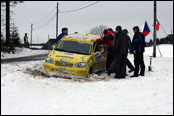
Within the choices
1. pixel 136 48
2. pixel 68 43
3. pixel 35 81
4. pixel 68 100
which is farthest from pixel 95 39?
pixel 68 100

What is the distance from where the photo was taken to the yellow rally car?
1019 centimetres

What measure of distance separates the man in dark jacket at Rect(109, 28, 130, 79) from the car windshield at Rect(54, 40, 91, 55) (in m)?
1.28

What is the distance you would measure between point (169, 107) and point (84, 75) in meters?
4.81

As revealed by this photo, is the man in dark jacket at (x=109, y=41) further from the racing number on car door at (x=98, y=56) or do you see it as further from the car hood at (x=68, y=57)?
the car hood at (x=68, y=57)

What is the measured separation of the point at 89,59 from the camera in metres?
10.6

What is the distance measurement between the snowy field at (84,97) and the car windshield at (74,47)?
2170 millimetres

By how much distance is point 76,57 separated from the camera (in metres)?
10.5

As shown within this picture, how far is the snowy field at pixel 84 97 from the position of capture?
561 cm

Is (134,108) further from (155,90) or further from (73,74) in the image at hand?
(73,74)

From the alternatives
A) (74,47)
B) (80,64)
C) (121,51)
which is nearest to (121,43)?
(121,51)

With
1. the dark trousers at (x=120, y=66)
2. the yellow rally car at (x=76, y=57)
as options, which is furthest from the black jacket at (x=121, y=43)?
the yellow rally car at (x=76, y=57)

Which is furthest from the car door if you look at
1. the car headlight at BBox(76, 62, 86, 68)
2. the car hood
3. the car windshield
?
the car headlight at BBox(76, 62, 86, 68)

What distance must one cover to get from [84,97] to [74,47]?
485 cm

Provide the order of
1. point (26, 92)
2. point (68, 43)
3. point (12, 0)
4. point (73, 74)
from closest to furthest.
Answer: point (26, 92), point (73, 74), point (68, 43), point (12, 0)
